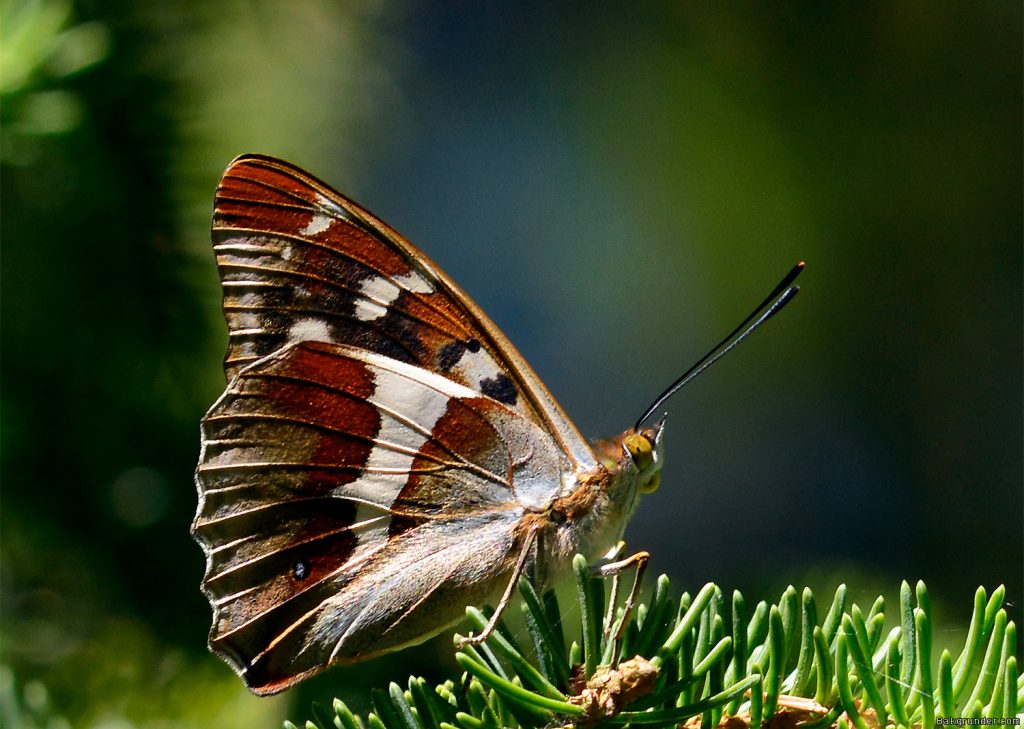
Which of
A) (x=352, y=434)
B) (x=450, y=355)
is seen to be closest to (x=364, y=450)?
(x=352, y=434)

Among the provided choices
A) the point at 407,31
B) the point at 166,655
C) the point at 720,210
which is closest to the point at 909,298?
the point at 720,210

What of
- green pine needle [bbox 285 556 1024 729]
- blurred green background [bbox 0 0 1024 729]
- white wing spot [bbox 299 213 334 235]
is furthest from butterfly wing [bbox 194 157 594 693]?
green pine needle [bbox 285 556 1024 729]

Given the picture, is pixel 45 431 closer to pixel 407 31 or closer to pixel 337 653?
pixel 337 653

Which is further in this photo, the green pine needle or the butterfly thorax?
the butterfly thorax

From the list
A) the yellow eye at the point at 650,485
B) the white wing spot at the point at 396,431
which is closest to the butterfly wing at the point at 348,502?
the white wing spot at the point at 396,431

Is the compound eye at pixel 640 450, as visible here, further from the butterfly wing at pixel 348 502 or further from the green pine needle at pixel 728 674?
the green pine needle at pixel 728 674

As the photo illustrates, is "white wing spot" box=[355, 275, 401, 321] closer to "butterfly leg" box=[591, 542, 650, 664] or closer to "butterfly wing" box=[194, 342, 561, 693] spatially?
"butterfly wing" box=[194, 342, 561, 693]

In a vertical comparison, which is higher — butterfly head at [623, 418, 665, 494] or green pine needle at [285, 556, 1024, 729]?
butterfly head at [623, 418, 665, 494]
